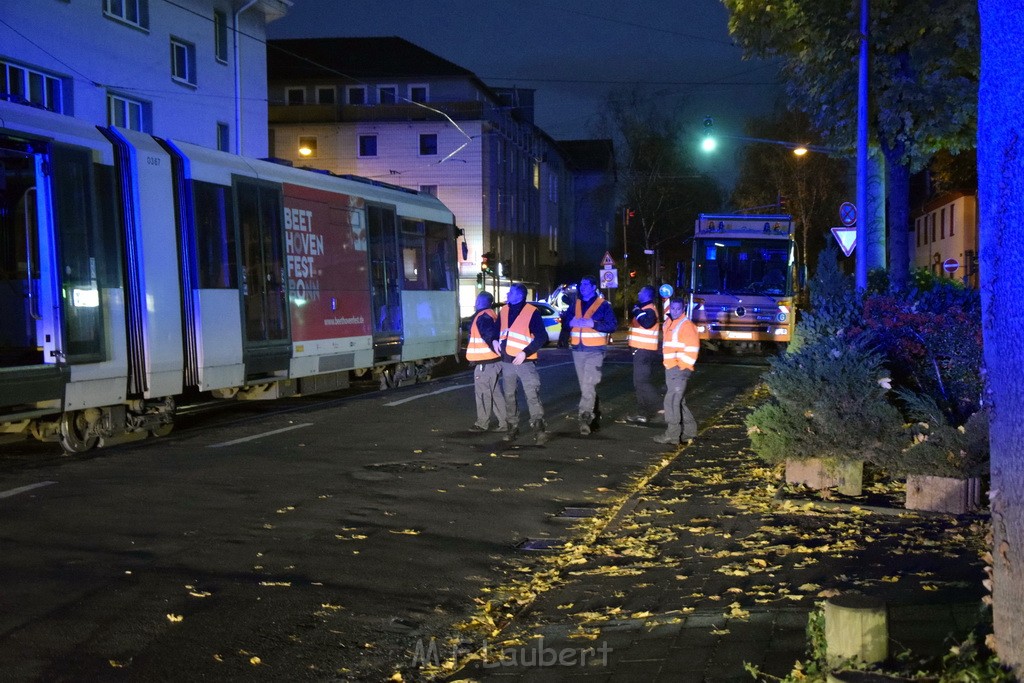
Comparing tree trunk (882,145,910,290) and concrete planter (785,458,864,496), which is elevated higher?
tree trunk (882,145,910,290)

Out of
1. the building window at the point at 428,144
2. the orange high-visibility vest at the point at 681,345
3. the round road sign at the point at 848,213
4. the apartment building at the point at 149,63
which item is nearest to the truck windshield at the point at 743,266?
the round road sign at the point at 848,213

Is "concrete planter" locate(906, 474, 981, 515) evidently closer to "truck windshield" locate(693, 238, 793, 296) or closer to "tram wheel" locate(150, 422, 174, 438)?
"tram wheel" locate(150, 422, 174, 438)

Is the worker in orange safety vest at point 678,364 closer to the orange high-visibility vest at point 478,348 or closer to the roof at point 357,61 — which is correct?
the orange high-visibility vest at point 478,348

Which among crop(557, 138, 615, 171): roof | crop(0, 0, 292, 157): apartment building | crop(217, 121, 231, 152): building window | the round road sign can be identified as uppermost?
crop(557, 138, 615, 171): roof

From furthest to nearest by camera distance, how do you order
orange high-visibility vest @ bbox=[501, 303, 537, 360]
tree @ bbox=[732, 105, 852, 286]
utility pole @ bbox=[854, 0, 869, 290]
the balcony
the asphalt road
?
tree @ bbox=[732, 105, 852, 286], the balcony, utility pole @ bbox=[854, 0, 869, 290], orange high-visibility vest @ bbox=[501, 303, 537, 360], the asphalt road

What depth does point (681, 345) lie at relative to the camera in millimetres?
12203

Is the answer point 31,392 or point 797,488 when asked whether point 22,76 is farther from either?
point 797,488

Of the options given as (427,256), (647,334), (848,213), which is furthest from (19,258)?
(848,213)

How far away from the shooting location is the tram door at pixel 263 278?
13.8 meters

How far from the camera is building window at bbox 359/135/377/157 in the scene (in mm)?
52188

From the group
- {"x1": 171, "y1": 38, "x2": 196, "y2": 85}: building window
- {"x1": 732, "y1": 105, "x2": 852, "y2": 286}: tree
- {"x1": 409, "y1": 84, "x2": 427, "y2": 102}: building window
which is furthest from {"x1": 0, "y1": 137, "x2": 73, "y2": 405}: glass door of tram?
{"x1": 732, "y1": 105, "x2": 852, "y2": 286}: tree

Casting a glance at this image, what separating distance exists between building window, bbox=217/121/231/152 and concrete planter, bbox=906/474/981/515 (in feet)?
91.1

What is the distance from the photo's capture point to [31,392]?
33.7 feet

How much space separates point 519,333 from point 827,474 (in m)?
4.32
